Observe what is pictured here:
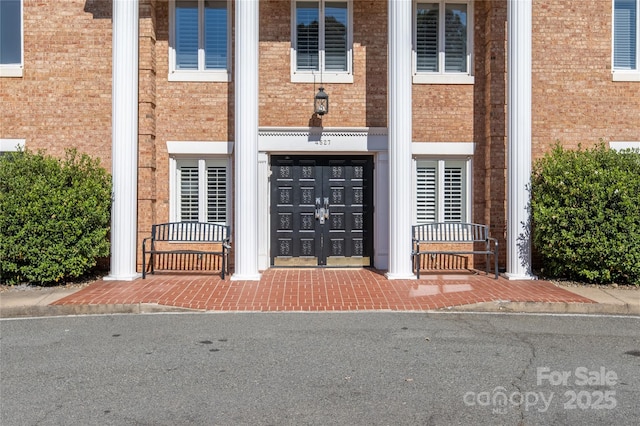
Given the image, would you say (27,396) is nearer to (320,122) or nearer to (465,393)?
(465,393)

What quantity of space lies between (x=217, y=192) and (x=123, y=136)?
2284mm

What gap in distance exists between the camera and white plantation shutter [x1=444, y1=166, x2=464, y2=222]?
1147 centimetres

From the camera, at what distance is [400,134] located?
1002 centimetres

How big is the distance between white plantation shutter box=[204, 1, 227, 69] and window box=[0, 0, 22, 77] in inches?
154

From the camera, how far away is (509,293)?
28.6ft

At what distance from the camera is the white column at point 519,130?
393 inches

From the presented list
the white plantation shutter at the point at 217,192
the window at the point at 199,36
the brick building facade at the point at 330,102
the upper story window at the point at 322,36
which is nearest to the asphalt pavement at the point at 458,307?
the brick building facade at the point at 330,102

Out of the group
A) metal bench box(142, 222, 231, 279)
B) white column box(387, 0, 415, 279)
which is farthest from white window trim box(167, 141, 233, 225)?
white column box(387, 0, 415, 279)

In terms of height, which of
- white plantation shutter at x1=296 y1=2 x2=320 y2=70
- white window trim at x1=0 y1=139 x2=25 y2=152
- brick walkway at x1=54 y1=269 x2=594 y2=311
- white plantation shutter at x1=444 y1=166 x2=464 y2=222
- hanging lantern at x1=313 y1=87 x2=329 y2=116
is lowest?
brick walkway at x1=54 y1=269 x2=594 y2=311

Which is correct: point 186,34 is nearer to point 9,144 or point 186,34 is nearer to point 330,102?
point 330,102

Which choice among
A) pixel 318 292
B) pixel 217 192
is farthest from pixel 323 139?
pixel 318 292

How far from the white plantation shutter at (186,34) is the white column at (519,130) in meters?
6.51

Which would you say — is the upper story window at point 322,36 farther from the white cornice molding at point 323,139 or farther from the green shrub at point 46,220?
the green shrub at point 46,220

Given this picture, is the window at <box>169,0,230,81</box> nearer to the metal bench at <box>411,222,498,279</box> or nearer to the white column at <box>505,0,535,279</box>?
the metal bench at <box>411,222,498,279</box>
